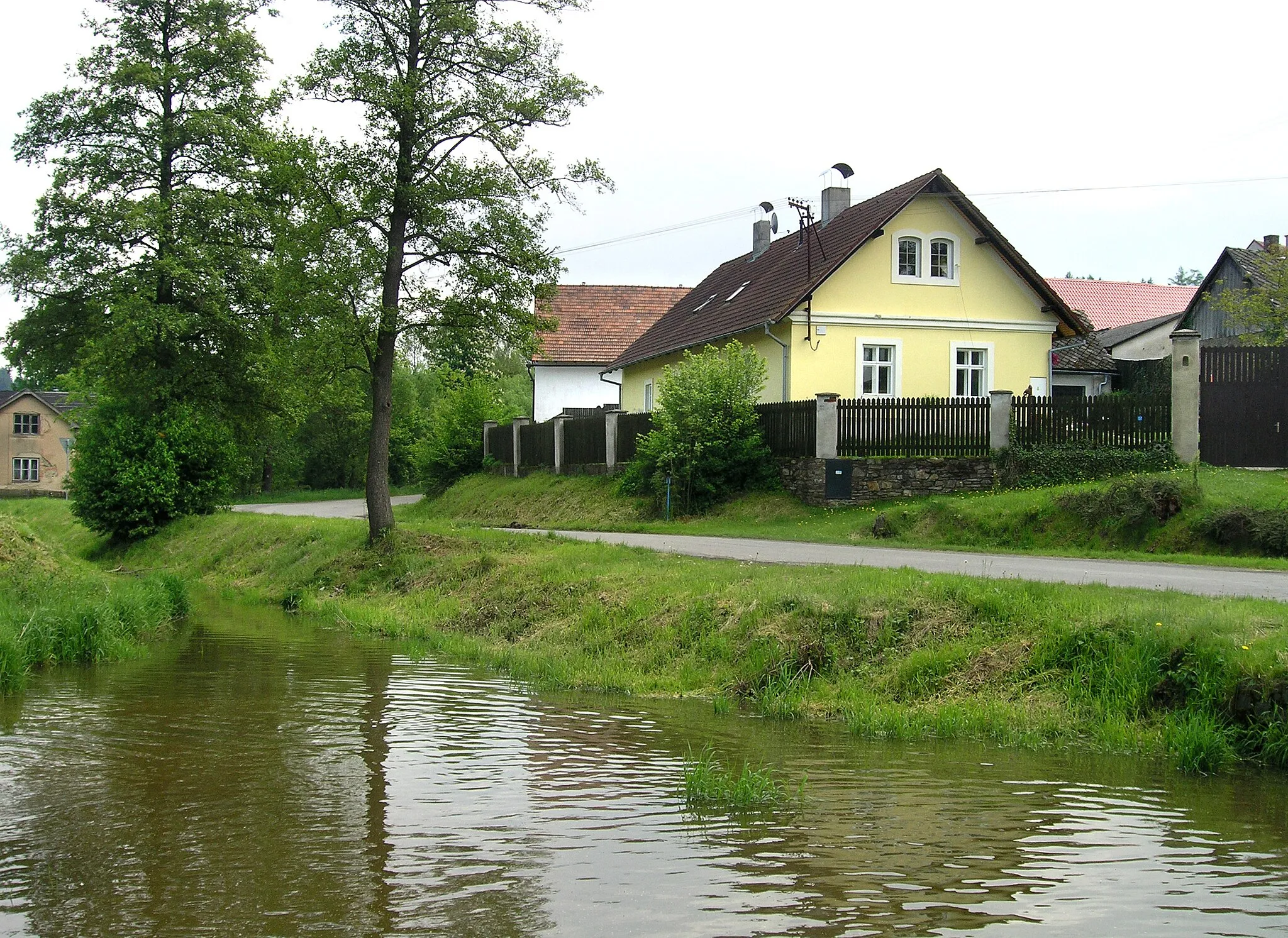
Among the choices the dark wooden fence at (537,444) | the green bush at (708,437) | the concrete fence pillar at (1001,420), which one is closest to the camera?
the concrete fence pillar at (1001,420)

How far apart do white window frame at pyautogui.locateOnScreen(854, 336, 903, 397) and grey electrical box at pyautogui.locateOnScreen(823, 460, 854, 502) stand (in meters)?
7.42

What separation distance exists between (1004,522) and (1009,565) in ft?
16.9

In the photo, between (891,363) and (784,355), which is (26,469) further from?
(891,363)

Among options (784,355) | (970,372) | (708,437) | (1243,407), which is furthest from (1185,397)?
(784,355)

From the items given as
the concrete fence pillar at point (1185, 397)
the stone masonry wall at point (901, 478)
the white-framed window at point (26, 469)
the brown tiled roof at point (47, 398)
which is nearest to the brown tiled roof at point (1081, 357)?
the stone masonry wall at point (901, 478)

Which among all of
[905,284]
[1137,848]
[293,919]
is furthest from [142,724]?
[905,284]

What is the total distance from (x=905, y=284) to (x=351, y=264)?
16.7 m

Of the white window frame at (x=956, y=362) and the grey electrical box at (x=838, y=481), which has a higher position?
the white window frame at (x=956, y=362)

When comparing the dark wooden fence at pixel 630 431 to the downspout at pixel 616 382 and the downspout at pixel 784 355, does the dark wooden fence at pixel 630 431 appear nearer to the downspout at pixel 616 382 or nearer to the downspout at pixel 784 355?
the downspout at pixel 784 355

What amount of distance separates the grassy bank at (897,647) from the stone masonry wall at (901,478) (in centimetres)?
817

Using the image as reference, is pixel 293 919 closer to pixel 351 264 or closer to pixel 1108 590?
pixel 1108 590

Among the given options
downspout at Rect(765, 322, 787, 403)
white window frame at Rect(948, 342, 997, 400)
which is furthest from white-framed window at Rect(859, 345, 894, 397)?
downspout at Rect(765, 322, 787, 403)

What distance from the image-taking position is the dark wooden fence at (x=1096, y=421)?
2342cm

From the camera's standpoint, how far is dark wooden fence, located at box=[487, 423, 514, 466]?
4028 centimetres
